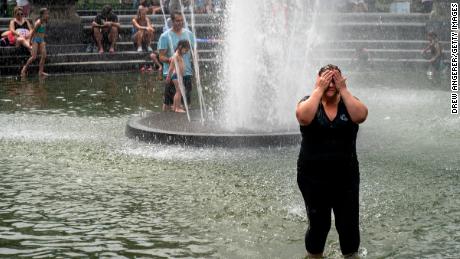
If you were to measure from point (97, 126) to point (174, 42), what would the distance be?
1.92m

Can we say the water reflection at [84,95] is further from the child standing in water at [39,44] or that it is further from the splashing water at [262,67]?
the splashing water at [262,67]

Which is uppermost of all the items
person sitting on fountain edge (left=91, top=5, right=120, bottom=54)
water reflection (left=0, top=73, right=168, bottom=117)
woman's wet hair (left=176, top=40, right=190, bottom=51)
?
woman's wet hair (left=176, top=40, right=190, bottom=51)

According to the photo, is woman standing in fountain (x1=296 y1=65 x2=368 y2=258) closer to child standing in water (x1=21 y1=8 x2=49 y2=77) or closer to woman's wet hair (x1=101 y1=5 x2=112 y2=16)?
child standing in water (x1=21 y1=8 x2=49 y2=77)

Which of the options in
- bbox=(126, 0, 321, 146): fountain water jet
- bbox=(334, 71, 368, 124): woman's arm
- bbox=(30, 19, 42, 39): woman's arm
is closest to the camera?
bbox=(334, 71, 368, 124): woman's arm

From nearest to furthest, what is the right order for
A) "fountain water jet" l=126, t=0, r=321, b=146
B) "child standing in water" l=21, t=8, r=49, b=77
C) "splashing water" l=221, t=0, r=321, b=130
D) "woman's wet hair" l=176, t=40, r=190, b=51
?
"fountain water jet" l=126, t=0, r=321, b=146
"splashing water" l=221, t=0, r=321, b=130
"woman's wet hair" l=176, t=40, r=190, b=51
"child standing in water" l=21, t=8, r=49, b=77

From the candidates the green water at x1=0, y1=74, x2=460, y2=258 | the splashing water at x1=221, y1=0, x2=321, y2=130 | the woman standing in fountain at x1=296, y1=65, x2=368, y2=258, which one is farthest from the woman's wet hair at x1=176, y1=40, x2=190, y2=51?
the woman standing in fountain at x1=296, y1=65, x2=368, y2=258

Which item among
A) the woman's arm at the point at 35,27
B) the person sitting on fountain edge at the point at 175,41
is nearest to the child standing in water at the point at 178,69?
the person sitting on fountain edge at the point at 175,41

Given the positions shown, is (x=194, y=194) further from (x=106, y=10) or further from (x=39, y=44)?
(x=106, y=10)

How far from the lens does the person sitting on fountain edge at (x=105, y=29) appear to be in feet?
79.8

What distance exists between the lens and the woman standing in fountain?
5805mm

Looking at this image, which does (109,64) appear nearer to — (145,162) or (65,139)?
(65,139)

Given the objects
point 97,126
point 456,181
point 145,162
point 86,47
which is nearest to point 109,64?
point 86,47

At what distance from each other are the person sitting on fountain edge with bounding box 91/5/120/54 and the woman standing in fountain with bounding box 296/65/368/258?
19057 mm

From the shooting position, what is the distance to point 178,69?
45.1 feet
